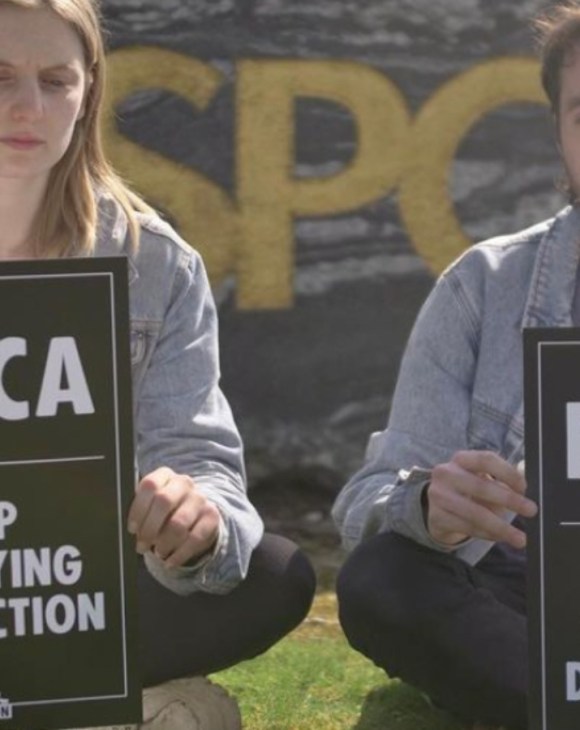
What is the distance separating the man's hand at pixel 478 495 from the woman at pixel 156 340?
305mm

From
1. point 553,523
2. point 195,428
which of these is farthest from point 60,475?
point 553,523

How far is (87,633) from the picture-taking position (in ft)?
7.49

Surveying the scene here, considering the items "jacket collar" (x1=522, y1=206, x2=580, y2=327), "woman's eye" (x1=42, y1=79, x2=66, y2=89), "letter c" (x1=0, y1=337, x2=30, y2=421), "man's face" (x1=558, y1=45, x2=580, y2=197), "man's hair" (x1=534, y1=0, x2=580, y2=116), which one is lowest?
"letter c" (x1=0, y1=337, x2=30, y2=421)

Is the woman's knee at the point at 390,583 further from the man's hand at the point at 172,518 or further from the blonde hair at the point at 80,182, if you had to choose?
the blonde hair at the point at 80,182

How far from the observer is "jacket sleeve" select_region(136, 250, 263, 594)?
2605mm

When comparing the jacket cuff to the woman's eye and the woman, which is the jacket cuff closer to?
the woman

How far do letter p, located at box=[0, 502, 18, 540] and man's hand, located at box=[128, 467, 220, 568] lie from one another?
0.13m

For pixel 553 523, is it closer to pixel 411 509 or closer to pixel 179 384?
pixel 411 509

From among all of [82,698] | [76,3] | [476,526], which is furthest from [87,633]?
[76,3]

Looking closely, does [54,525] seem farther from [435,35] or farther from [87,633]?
[435,35]

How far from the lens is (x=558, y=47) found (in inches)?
111

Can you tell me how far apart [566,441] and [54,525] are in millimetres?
575

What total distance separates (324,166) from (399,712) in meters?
1.76

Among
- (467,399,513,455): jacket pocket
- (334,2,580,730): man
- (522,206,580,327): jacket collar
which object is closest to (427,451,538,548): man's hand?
(334,2,580,730): man
